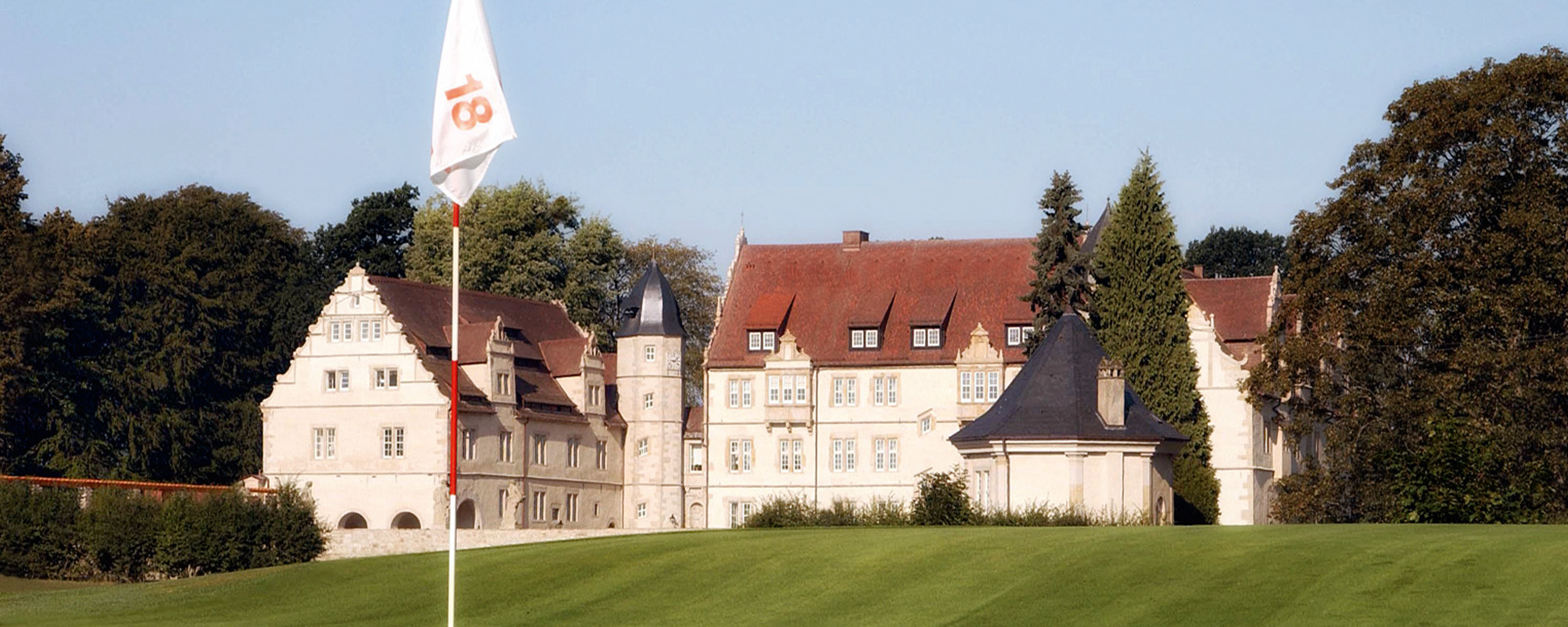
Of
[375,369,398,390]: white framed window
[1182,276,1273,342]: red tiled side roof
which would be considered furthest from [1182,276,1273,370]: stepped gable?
[375,369,398,390]: white framed window

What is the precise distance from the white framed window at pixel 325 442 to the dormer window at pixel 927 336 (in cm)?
2187

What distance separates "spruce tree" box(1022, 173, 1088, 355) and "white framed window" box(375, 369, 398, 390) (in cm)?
2461

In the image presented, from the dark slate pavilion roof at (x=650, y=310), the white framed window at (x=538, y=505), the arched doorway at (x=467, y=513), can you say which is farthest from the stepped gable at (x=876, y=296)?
the arched doorway at (x=467, y=513)

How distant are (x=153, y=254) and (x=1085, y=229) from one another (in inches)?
1545

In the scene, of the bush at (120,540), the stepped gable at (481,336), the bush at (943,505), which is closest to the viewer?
the bush at (943,505)

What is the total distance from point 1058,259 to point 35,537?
3139cm

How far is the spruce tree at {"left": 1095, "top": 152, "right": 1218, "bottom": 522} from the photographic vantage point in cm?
6738

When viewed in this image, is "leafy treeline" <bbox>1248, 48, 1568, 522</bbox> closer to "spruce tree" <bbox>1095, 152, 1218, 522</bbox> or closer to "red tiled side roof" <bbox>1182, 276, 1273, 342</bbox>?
"spruce tree" <bbox>1095, 152, 1218, 522</bbox>

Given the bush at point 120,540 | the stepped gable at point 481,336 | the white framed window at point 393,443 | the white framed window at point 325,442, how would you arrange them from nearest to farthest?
the bush at point 120,540
the white framed window at point 393,443
the white framed window at point 325,442
the stepped gable at point 481,336

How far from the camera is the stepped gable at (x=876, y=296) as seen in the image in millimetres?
87250

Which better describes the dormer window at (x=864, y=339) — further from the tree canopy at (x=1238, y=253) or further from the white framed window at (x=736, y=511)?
the tree canopy at (x=1238, y=253)

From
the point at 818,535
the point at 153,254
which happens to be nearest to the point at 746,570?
the point at 818,535

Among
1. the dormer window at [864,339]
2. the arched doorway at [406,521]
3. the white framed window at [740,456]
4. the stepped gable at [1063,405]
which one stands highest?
the dormer window at [864,339]

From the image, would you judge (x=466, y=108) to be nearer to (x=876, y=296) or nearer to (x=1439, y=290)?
→ (x=1439, y=290)
